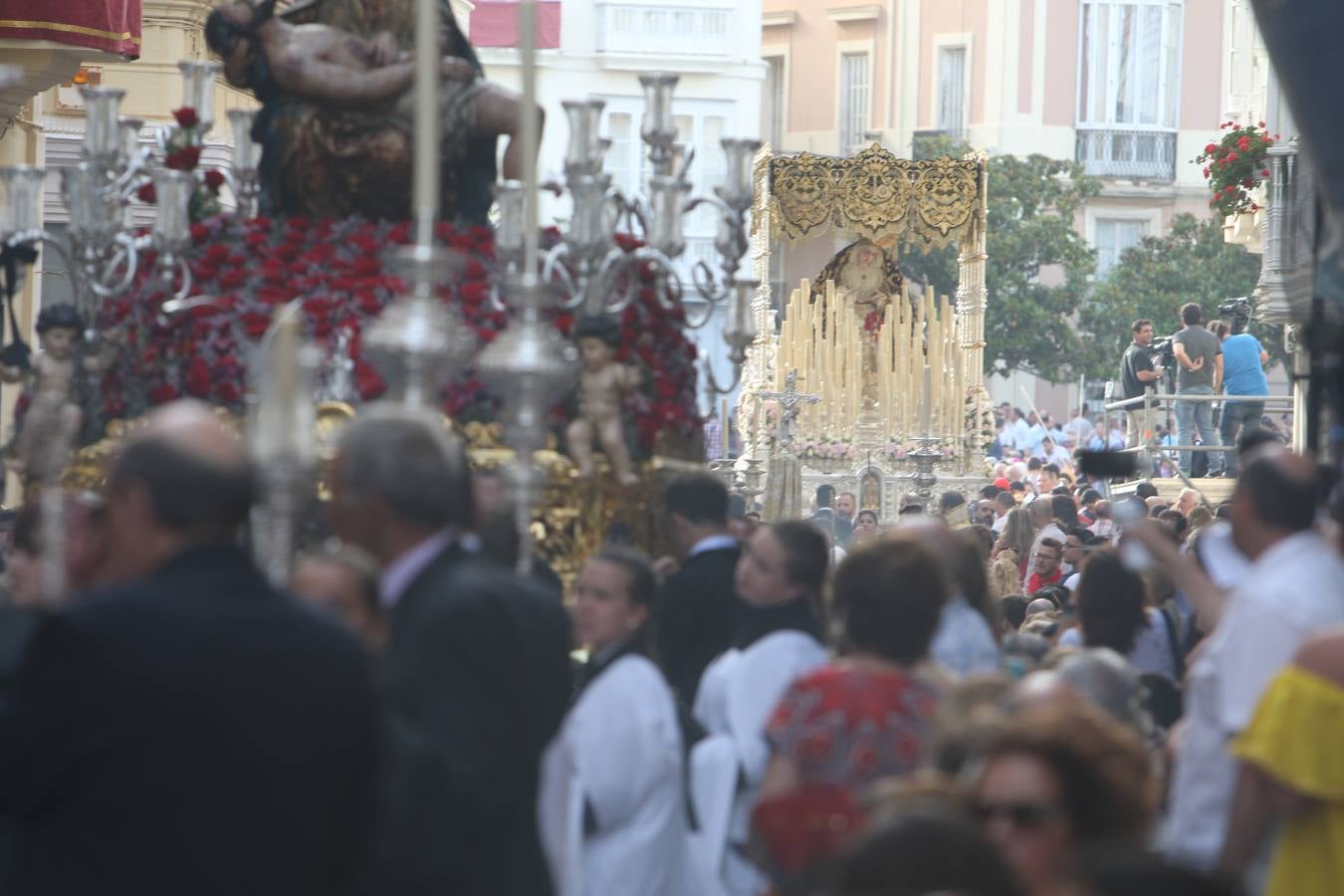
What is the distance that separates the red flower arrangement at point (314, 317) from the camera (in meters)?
7.61

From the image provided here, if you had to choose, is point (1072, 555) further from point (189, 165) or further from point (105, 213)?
point (105, 213)

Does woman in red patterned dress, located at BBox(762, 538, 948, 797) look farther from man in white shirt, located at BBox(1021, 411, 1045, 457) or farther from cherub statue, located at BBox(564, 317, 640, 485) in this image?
man in white shirt, located at BBox(1021, 411, 1045, 457)

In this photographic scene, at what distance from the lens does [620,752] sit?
6043 millimetres

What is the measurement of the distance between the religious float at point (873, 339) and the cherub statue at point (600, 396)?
1824cm

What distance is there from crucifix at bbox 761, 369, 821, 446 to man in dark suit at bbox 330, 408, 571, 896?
1919 cm

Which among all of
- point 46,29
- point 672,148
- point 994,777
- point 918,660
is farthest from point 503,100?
point 46,29

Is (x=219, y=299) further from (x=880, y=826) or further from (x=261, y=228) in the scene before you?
(x=880, y=826)

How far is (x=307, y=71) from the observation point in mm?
8172

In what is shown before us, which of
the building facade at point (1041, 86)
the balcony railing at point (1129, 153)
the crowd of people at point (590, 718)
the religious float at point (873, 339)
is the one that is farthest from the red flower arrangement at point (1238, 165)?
the balcony railing at point (1129, 153)

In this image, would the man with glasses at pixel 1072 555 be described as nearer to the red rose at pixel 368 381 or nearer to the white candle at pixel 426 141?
the red rose at pixel 368 381

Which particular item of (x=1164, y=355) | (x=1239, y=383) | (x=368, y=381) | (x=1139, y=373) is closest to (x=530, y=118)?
(x=368, y=381)

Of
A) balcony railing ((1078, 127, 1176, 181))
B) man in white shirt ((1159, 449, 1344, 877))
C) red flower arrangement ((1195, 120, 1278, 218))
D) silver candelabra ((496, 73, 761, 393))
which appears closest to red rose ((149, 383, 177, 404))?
silver candelabra ((496, 73, 761, 393))

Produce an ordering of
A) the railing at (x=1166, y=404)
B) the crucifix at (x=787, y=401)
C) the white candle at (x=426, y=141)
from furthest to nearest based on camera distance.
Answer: the crucifix at (x=787, y=401), the railing at (x=1166, y=404), the white candle at (x=426, y=141)

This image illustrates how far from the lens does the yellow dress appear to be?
4574 mm
